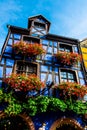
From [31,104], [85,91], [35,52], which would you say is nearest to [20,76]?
[31,104]

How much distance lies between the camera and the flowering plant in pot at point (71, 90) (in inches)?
473

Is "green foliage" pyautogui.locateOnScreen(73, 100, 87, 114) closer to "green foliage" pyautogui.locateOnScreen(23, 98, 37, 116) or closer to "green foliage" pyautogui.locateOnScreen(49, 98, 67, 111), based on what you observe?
"green foliage" pyautogui.locateOnScreen(49, 98, 67, 111)

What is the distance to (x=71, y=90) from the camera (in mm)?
12008

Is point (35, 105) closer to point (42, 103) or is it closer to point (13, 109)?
point (42, 103)

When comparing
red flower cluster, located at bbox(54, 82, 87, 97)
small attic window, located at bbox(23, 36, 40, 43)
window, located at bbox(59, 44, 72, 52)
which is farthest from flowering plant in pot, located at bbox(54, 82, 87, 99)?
small attic window, located at bbox(23, 36, 40, 43)

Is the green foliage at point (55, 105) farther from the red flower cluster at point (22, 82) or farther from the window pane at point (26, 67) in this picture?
the window pane at point (26, 67)

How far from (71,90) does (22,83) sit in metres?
3.14

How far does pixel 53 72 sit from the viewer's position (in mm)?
13586

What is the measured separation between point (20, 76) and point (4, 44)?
11.3 feet

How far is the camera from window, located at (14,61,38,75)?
1315cm

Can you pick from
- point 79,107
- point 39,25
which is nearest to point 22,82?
point 79,107

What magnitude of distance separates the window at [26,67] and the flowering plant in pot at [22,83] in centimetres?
170

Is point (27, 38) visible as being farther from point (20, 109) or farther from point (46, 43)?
point (20, 109)

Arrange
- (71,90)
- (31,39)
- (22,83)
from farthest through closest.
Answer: (31,39) < (71,90) < (22,83)
